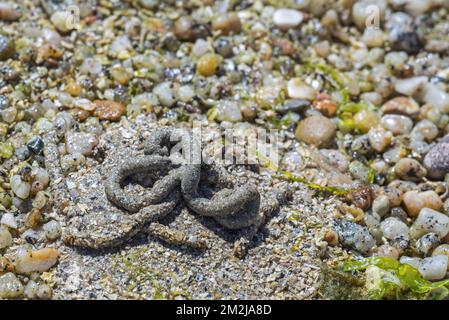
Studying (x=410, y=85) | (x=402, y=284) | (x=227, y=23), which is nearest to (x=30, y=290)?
(x=402, y=284)

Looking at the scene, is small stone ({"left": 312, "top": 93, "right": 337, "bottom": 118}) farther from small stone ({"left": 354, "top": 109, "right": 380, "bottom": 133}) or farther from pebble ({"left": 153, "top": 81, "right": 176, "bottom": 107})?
pebble ({"left": 153, "top": 81, "right": 176, "bottom": 107})

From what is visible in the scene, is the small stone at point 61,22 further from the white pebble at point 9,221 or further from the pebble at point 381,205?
the pebble at point 381,205

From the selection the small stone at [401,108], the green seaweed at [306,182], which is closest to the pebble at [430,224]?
the green seaweed at [306,182]

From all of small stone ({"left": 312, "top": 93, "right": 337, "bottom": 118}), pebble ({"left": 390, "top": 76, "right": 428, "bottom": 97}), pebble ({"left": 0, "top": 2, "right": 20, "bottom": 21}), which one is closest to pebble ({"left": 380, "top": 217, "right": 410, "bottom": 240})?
small stone ({"left": 312, "top": 93, "right": 337, "bottom": 118})

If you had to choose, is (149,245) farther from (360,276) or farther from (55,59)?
(55,59)

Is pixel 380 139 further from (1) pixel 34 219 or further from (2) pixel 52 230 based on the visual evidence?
(1) pixel 34 219
